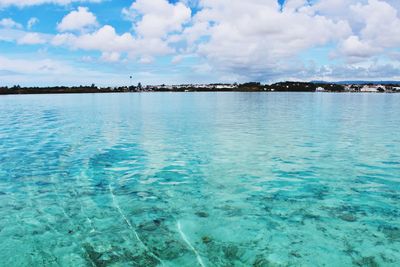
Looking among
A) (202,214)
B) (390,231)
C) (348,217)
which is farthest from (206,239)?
(390,231)

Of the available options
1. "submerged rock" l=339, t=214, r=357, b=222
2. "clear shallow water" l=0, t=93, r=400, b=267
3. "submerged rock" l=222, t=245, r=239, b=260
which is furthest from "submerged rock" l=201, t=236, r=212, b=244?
"submerged rock" l=339, t=214, r=357, b=222

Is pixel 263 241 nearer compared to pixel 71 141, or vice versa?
pixel 263 241

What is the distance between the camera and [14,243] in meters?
8.34

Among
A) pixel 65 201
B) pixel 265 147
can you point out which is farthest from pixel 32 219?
pixel 265 147

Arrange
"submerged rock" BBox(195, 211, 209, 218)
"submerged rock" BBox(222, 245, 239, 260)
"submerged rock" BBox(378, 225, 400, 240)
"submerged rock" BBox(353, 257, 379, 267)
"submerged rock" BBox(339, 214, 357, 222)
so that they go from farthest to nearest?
"submerged rock" BBox(195, 211, 209, 218) → "submerged rock" BBox(339, 214, 357, 222) → "submerged rock" BBox(378, 225, 400, 240) → "submerged rock" BBox(222, 245, 239, 260) → "submerged rock" BBox(353, 257, 379, 267)

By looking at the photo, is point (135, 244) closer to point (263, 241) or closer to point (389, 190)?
point (263, 241)

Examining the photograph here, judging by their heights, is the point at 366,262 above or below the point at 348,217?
below

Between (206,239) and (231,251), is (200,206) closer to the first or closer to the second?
(206,239)

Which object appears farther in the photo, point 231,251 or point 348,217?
point 348,217

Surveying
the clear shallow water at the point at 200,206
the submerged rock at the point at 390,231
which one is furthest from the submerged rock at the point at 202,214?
the submerged rock at the point at 390,231

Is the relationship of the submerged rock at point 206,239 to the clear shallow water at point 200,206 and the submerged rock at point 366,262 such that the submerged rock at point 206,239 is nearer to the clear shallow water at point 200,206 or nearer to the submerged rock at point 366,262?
the clear shallow water at point 200,206

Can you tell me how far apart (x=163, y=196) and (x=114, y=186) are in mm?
2408

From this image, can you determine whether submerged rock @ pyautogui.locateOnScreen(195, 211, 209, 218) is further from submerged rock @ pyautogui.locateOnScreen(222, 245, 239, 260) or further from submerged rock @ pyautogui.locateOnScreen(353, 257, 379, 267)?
submerged rock @ pyautogui.locateOnScreen(353, 257, 379, 267)

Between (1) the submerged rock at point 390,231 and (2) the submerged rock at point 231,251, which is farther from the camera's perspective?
(1) the submerged rock at point 390,231
